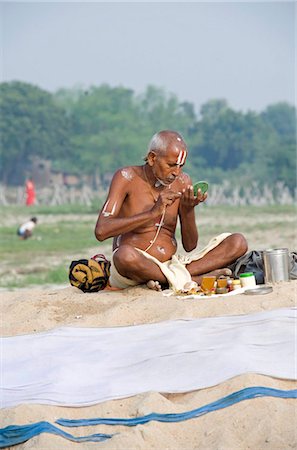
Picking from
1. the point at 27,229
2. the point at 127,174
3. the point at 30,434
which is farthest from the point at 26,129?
the point at 30,434

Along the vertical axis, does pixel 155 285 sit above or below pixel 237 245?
below

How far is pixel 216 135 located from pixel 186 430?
34.4 meters

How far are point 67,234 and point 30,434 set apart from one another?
14.4 m

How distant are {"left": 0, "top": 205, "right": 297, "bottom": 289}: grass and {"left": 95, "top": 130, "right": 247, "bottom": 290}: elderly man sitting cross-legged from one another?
571cm

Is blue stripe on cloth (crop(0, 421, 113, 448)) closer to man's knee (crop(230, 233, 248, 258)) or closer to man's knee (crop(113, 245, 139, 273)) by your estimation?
man's knee (crop(113, 245, 139, 273))

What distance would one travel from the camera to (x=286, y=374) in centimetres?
409

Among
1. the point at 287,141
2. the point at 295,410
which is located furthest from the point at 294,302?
the point at 287,141

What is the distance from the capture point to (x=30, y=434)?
3.95 metres

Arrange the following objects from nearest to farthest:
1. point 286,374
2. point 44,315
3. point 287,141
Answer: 1. point 286,374
2. point 44,315
3. point 287,141

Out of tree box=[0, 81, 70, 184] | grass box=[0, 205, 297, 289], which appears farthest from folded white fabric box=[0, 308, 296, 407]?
tree box=[0, 81, 70, 184]

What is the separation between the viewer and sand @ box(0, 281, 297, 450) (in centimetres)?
371

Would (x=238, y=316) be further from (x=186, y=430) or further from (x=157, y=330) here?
(x=186, y=430)

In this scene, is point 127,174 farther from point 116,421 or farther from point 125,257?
point 116,421

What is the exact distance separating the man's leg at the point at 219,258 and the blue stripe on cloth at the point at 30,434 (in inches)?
75.4
